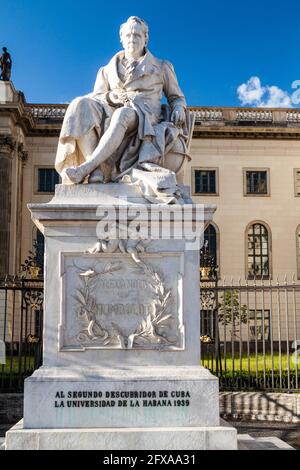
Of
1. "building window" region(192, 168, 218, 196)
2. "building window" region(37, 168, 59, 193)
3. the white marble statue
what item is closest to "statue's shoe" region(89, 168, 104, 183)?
the white marble statue

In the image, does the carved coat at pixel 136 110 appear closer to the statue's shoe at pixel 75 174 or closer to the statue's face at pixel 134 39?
the statue's face at pixel 134 39

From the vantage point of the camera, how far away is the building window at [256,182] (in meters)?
38.4

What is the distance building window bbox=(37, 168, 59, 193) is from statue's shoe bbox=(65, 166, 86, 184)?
30435 millimetres

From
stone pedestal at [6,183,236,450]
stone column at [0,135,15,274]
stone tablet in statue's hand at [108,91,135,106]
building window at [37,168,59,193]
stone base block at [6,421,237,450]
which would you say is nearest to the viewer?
stone base block at [6,421,237,450]

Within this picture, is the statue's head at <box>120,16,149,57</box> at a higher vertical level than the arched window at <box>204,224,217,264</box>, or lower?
lower

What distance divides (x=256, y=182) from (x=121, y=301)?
110ft

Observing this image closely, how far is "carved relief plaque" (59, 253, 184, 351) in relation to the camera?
5.90 metres

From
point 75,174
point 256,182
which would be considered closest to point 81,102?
point 75,174

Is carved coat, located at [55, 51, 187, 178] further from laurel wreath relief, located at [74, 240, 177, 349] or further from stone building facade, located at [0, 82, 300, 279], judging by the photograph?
stone building facade, located at [0, 82, 300, 279]

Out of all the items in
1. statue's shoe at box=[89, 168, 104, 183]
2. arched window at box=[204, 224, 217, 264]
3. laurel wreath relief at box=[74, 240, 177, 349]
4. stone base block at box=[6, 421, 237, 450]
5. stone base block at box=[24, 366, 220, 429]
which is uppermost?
arched window at box=[204, 224, 217, 264]

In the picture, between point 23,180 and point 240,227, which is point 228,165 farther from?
point 23,180

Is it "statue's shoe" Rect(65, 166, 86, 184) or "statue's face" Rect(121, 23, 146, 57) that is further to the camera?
"statue's face" Rect(121, 23, 146, 57)

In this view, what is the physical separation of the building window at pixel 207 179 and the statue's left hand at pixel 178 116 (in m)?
31.1

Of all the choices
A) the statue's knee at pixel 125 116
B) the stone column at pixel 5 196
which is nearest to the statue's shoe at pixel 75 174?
the statue's knee at pixel 125 116
